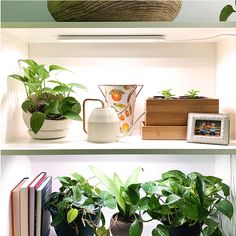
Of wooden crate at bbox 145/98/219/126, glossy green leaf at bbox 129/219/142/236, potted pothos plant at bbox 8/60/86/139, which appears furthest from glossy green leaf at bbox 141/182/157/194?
potted pothos plant at bbox 8/60/86/139

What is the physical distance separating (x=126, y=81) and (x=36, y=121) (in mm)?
479

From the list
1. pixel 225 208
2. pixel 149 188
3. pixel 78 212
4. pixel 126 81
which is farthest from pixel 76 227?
pixel 126 81

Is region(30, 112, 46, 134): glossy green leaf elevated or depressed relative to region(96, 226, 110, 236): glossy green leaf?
elevated

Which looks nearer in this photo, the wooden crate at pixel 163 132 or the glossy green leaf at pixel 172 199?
the glossy green leaf at pixel 172 199

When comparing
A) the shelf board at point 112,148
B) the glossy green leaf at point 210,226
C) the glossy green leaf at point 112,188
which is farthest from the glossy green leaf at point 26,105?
the glossy green leaf at point 210,226

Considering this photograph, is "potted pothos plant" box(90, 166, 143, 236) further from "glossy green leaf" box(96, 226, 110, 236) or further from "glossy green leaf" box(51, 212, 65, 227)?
"glossy green leaf" box(51, 212, 65, 227)

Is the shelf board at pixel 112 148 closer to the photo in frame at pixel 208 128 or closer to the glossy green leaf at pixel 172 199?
the photo in frame at pixel 208 128

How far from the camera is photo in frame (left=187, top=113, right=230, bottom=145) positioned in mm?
1114

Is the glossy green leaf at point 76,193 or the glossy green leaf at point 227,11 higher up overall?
the glossy green leaf at point 227,11

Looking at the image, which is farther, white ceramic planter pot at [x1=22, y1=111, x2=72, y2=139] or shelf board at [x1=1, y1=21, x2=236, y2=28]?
white ceramic planter pot at [x1=22, y1=111, x2=72, y2=139]

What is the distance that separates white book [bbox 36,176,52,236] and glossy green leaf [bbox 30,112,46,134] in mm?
215

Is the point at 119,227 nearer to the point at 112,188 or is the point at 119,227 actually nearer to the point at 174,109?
the point at 112,188

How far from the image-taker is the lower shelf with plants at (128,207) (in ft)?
3.58

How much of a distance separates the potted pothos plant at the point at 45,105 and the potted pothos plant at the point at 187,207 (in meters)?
0.38
